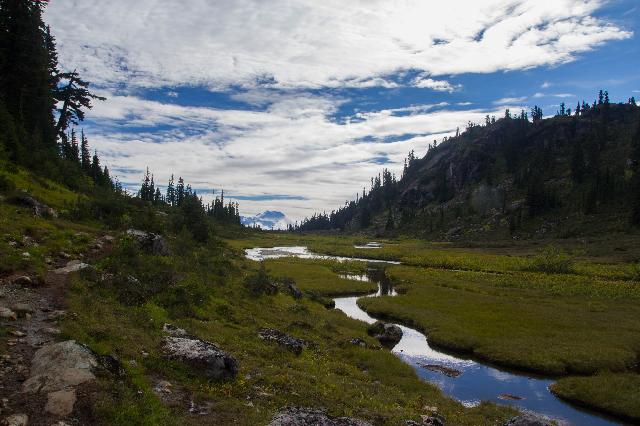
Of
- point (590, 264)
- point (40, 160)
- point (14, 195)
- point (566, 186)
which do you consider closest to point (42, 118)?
point (40, 160)

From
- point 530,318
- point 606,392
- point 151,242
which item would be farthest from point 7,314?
point 530,318

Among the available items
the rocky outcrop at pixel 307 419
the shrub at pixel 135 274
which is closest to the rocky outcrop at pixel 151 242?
the shrub at pixel 135 274

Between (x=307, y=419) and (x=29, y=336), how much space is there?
10266 millimetres

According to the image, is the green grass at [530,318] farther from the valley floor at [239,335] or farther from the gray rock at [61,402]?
the gray rock at [61,402]

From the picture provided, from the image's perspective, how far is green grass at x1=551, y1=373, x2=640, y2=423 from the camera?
83.0ft

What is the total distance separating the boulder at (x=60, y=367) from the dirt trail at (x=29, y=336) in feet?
0.75

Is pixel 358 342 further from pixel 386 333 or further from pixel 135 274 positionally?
pixel 135 274

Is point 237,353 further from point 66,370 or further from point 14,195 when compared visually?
point 14,195

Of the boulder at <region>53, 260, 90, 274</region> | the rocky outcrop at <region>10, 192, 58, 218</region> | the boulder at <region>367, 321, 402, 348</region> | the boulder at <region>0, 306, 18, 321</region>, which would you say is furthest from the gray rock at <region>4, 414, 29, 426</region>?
the boulder at <region>367, 321, 402, 348</region>

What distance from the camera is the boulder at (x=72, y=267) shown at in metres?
22.7

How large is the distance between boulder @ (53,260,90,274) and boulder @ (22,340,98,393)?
34.5 feet

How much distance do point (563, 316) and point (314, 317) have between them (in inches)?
1105

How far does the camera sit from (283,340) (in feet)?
88.4

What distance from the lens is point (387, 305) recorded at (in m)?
52.3
